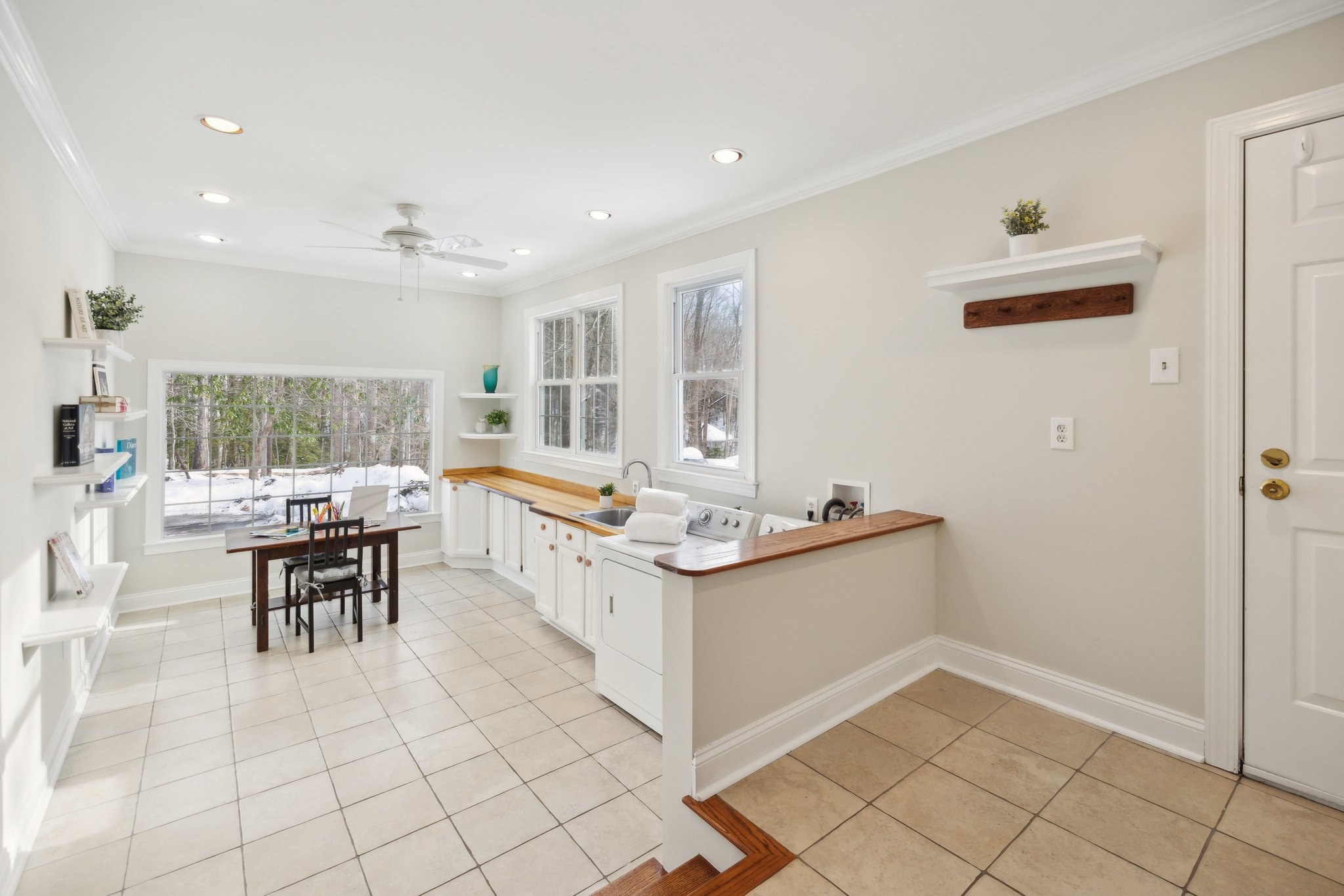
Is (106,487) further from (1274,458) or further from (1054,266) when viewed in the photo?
(1274,458)

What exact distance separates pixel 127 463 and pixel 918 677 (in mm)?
4782

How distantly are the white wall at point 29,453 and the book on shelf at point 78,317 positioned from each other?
0.05 m

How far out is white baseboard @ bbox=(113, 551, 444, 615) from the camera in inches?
180

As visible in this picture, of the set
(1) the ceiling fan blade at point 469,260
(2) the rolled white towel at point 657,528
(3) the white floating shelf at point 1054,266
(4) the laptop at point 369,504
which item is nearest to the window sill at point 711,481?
(2) the rolled white towel at point 657,528

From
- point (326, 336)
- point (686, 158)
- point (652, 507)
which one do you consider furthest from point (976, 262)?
point (326, 336)

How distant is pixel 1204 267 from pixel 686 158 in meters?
2.06

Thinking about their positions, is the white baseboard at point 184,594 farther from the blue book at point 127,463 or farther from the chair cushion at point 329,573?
the blue book at point 127,463

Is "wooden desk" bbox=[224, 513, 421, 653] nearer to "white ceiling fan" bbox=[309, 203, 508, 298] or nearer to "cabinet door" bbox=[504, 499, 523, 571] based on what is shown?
"cabinet door" bbox=[504, 499, 523, 571]

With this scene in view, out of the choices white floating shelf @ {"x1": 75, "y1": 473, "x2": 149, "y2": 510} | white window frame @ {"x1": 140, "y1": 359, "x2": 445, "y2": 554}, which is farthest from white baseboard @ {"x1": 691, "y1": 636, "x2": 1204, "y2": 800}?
white window frame @ {"x1": 140, "y1": 359, "x2": 445, "y2": 554}

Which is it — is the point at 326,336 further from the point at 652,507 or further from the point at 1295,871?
the point at 1295,871

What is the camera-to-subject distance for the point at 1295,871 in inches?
60.9

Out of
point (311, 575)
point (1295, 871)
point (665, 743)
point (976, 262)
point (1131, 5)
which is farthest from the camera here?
point (311, 575)

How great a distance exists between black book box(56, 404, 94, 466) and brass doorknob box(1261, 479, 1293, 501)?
14.7 ft

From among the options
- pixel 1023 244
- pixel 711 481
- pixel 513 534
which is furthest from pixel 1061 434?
pixel 513 534
